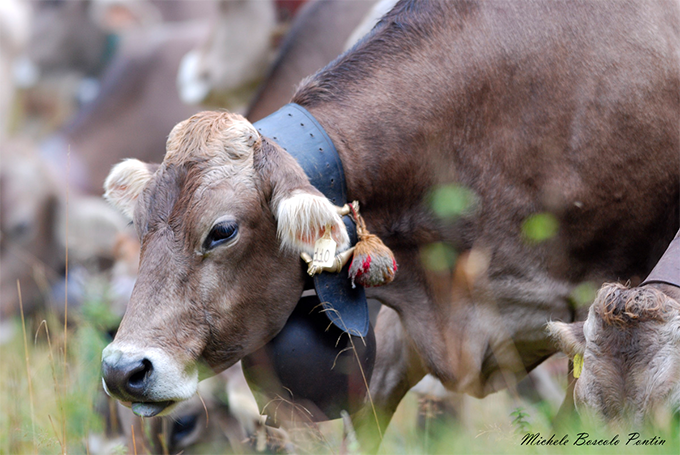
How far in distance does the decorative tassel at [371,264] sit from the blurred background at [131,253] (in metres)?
0.49

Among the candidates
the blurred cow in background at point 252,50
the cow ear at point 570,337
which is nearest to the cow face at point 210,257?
the cow ear at point 570,337

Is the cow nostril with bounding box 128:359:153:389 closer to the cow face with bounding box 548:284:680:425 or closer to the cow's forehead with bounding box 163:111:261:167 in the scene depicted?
the cow's forehead with bounding box 163:111:261:167

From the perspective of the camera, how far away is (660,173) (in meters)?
3.35

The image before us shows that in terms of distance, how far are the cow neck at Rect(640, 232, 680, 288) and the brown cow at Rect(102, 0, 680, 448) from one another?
56 centimetres

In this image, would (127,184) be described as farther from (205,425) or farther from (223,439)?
(223,439)

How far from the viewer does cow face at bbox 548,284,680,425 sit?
2430 millimetres

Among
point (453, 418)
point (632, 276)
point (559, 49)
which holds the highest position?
point (559, 49)

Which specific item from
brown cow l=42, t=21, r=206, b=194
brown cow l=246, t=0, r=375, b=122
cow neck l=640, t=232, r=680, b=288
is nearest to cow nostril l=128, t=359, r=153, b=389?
cow neck l=640, t=232, r=680, b=288

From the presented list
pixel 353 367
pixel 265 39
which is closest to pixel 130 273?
pixel 265 39

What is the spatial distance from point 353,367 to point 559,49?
1540 mm

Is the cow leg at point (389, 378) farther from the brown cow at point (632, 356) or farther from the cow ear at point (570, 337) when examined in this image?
the brown cow at point (632, 356)

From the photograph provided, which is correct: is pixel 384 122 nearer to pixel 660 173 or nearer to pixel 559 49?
pixel 559 49

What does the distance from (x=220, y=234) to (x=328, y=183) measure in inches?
19.0

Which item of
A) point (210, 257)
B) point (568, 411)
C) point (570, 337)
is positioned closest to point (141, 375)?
point (210, 257)
